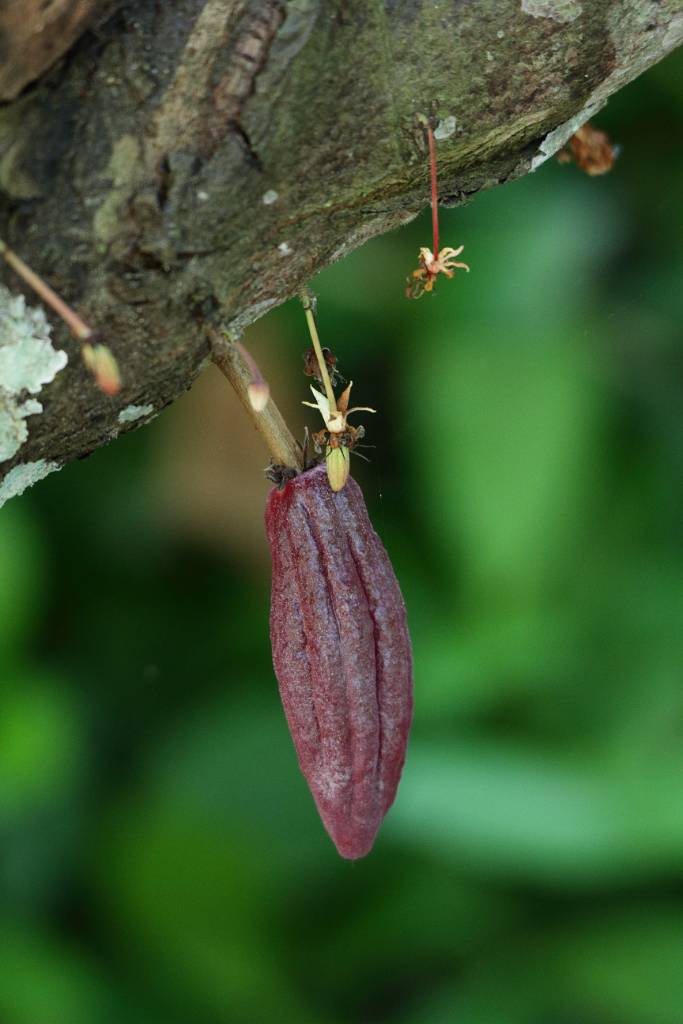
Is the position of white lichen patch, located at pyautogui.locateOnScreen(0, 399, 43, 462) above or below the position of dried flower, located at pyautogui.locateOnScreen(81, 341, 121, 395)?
above

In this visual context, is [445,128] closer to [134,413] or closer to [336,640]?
[134,413]

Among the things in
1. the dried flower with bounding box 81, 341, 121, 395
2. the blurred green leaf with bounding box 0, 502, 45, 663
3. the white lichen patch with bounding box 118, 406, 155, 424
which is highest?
the blurred green leaf with bounding box 0, 502, 45, 663

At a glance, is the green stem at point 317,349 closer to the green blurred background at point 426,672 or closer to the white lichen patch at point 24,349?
the white lichen patch at point 24,349

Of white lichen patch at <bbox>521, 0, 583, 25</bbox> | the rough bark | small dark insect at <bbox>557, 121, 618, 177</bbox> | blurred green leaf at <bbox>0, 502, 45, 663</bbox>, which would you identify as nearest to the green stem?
the rough bark

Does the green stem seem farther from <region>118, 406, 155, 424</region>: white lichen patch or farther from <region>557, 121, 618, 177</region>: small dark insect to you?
<region>557, 121, 618, 177</region>: small dark insect

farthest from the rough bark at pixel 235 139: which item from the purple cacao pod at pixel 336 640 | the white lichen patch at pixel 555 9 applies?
the purple cacao pod at pixel 336 640

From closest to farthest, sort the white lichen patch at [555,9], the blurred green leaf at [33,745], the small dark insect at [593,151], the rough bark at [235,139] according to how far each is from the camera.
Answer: the rough bark at [235,139], the white lichen patch at [555,9], the small dark insect at [593,151], the blurred green leaf at [33,745]

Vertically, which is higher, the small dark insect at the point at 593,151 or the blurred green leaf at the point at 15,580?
the blurred green leaf at the point at 15,580

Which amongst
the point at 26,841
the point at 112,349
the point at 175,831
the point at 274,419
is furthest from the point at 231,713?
the point at 112,349
